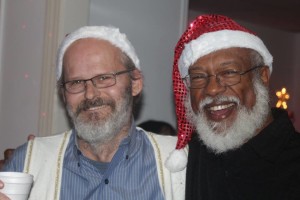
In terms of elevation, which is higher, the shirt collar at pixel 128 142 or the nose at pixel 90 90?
the nose at pixel 90 90

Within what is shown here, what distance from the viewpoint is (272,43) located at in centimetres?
1084

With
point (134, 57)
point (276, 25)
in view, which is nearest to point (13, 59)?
point (134, 57)

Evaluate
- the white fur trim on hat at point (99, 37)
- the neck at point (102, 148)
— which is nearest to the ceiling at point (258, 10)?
the white fur trim on hat at point (99, 37)

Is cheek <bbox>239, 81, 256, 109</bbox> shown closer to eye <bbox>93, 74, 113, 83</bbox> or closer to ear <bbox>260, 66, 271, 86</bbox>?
ear <bbox>260, 66, 271, 86</bbox>

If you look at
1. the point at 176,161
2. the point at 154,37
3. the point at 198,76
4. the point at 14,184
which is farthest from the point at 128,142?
the point at 154,37

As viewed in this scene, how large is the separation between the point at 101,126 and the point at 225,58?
0.76 m

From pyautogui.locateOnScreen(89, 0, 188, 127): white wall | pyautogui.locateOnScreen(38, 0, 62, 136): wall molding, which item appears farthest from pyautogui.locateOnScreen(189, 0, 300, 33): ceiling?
pyautogui.locateOnScreen(38, 0, 62, 136): wall molding

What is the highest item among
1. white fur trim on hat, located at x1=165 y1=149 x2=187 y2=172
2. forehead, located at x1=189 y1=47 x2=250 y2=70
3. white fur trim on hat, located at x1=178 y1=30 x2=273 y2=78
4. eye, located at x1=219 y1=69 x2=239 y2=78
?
white fur trim on hat, located at x1=178 y1=30 x2=273 y2=78

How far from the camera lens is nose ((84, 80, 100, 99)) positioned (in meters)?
2.40

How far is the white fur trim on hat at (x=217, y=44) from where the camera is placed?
2.45 metres

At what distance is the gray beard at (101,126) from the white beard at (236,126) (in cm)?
42

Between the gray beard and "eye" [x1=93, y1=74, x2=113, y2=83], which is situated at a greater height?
"eye" [x1=93, y1=74, x2=113, y2=83]

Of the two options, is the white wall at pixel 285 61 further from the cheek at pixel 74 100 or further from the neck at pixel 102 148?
the cheek at pixel 74 100

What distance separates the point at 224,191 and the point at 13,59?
257 centimetres
